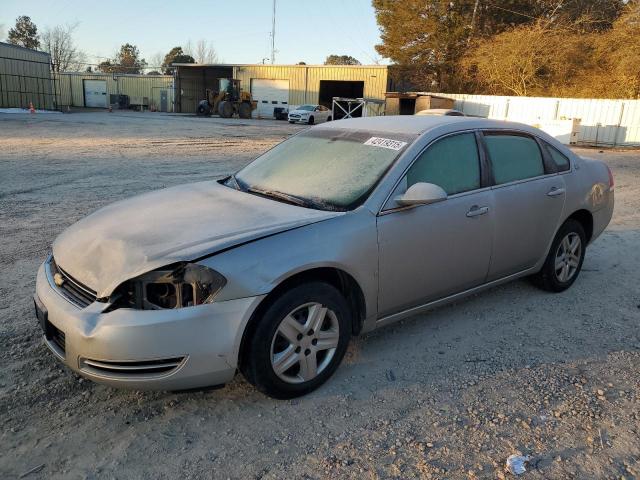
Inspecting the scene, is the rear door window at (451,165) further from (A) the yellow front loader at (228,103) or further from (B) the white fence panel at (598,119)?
(A) the yellow front loader at (228,103)

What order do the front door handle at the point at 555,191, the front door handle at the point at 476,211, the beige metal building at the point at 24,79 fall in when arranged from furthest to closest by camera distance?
the beige metal building at the point at 24,79 < the front door handle at the point at 555,191 < the front door handle at the point at 476,211

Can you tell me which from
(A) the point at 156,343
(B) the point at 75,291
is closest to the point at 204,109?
(B) the point at 75,291

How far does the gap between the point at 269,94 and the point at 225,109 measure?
8.71 metres

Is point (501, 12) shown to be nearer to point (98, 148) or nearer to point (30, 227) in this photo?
point (98, 148)

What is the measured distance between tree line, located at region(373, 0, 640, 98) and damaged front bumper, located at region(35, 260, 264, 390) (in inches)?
1248

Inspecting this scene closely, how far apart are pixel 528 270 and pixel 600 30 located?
123 ft

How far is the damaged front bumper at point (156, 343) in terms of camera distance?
2473 mm

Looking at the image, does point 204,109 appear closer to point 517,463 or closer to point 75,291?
point 75,291

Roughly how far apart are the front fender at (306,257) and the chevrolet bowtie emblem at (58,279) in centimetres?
95

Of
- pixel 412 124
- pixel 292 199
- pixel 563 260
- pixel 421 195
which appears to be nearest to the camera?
pixel 421 195

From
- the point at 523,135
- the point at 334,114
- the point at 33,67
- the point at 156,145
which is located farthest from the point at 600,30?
the point at 33,67

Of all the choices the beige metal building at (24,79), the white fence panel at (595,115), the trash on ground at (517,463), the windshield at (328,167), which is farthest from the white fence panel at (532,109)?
the beige metal building at (24,79)

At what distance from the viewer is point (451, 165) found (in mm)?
3705

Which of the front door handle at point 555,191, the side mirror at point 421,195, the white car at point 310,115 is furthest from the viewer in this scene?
the white car at point 310,115
